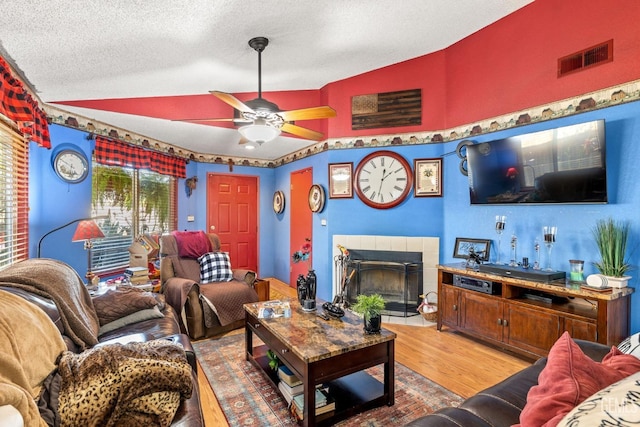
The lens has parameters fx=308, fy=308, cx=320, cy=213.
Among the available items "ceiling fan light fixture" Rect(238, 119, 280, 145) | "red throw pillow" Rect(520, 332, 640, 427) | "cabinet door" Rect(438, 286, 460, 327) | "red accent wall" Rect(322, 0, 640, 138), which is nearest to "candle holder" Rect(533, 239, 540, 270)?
"cabinet door" Rect(438, 286, 460, 327)

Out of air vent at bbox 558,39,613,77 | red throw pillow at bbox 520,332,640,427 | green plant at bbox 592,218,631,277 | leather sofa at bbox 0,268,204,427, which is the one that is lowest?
leather sofa at bbox 0,268,204,427

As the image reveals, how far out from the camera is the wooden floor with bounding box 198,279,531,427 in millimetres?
2188

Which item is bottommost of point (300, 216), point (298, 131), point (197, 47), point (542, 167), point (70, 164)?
point (300, 216)

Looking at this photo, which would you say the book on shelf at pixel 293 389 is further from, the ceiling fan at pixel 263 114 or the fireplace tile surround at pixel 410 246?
the fireplace tile surround at pixel 410 246

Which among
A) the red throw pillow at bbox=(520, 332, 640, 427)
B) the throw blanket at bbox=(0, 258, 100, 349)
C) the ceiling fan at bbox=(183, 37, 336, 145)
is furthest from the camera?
the ceiling fan at bbox=(183, 37, 336, 145)

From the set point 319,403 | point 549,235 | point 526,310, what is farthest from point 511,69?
point 319,403

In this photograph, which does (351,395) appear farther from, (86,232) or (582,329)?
(86,232)

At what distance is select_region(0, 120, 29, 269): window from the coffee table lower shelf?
222cm

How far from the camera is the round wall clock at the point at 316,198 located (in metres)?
4.34

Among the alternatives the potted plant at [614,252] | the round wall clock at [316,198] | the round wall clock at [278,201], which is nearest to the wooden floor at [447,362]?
the potted plant at [614,252]

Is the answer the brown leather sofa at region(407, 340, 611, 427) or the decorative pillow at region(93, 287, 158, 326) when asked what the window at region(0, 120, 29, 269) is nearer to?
the decorative pillow at region(93, 287, 158, 326)

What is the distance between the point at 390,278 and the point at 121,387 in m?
3.23

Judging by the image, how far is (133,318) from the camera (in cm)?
230

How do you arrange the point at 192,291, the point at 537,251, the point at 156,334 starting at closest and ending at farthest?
the point at 156,334, the point at 537,251, the point at 192,291
